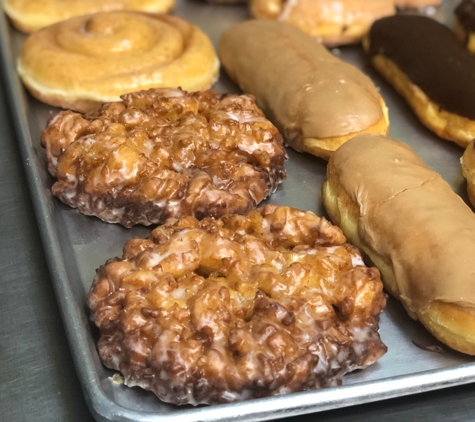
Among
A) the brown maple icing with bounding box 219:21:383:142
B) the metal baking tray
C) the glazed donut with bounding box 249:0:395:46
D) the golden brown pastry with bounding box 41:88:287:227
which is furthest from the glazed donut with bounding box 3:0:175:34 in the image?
the golden brown pastry with bounding box 41:88:287:227

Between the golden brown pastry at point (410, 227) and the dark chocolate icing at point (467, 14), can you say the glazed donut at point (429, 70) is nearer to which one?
the dark chocolate icing at point (467, 14)

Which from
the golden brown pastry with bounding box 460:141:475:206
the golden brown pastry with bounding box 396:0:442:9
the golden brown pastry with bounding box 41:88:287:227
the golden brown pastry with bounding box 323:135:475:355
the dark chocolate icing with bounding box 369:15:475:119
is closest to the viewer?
the golden brown pastry with bounding box 323:135:475:355

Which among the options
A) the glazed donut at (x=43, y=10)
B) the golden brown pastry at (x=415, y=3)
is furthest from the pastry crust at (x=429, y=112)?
the glazed donut at (x=43, y=10)

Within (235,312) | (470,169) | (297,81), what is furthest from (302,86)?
(235,312)

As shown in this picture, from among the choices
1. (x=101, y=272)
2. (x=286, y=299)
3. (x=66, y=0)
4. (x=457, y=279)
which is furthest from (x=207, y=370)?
(x=66, y=0)

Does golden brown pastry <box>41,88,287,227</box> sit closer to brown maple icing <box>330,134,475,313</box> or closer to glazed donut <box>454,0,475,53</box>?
brown maple icing <box>330,134,475,313</box>

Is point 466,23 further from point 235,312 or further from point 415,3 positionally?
point 235,312
